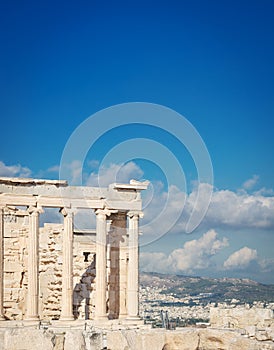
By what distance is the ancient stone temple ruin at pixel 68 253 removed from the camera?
28.6m

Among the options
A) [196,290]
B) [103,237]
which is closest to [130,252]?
[103,237]

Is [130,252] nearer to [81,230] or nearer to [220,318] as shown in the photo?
[81,230]

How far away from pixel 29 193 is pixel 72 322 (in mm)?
5192

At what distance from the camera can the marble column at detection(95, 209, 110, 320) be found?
29547mm

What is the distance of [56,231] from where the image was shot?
3234 centimetres

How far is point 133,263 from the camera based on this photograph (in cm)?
3023

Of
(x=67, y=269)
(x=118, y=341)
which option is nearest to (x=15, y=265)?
(x=67, y=269)

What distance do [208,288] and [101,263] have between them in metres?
32.0

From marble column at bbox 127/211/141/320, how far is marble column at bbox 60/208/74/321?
99.3 inches

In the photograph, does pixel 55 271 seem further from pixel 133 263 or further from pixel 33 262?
pixel 133 263

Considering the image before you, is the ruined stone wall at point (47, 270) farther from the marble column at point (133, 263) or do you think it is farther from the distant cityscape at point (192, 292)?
the distant cityscape at point (192, 292)

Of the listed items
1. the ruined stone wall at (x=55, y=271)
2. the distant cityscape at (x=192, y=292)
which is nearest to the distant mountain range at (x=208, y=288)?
the distant cityscape at (x=192, y=292)

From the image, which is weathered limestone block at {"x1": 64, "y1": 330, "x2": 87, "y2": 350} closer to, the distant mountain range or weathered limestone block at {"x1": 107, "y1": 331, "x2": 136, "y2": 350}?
weathered limestone block at {"x1": 107, "y1": 331, "x2": 136, "y2": 350}

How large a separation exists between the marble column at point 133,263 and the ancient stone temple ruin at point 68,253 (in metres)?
0.04
